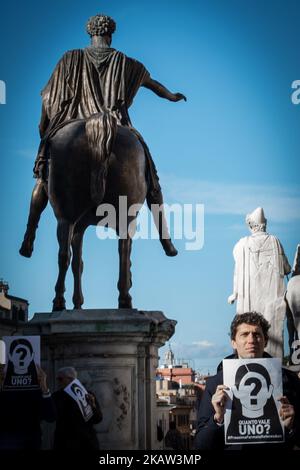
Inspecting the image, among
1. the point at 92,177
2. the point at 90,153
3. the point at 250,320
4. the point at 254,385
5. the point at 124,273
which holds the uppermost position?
the point at 90,153

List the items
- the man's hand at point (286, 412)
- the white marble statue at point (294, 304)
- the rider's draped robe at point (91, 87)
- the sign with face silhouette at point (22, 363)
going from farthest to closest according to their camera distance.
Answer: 1. the white marble statue at point (294, 304)
2. the rider's draped robe at point (91, 87)
3. the sign with face silhouette at point (22, 363)
4. the man's hand at point (286, 412)

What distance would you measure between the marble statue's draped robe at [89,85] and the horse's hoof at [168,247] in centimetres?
133

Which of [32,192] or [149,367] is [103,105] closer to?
[32,192]

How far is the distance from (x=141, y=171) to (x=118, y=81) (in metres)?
1.02

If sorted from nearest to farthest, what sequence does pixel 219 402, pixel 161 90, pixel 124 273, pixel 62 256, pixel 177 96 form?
pixel 219 402
pixel 62 256
pixel 124 273
pixel 161 90
pixel 177 96

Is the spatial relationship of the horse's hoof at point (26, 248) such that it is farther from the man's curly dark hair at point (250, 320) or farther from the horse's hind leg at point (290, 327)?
the man's curly dark hair at point (250, 320)

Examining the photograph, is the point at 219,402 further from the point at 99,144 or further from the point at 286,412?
the point at 99,144

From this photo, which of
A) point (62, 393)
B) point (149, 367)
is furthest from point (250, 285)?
point (62, 393)

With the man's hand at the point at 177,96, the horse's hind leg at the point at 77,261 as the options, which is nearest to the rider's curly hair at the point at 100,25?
the man's hand at the point at 177,96

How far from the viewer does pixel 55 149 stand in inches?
451

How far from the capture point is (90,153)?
11.4 meters

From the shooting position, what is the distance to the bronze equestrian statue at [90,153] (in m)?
11.4

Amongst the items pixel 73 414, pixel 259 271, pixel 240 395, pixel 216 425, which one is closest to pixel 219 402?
pixel 216 425

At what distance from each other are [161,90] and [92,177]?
1902 millimetres
